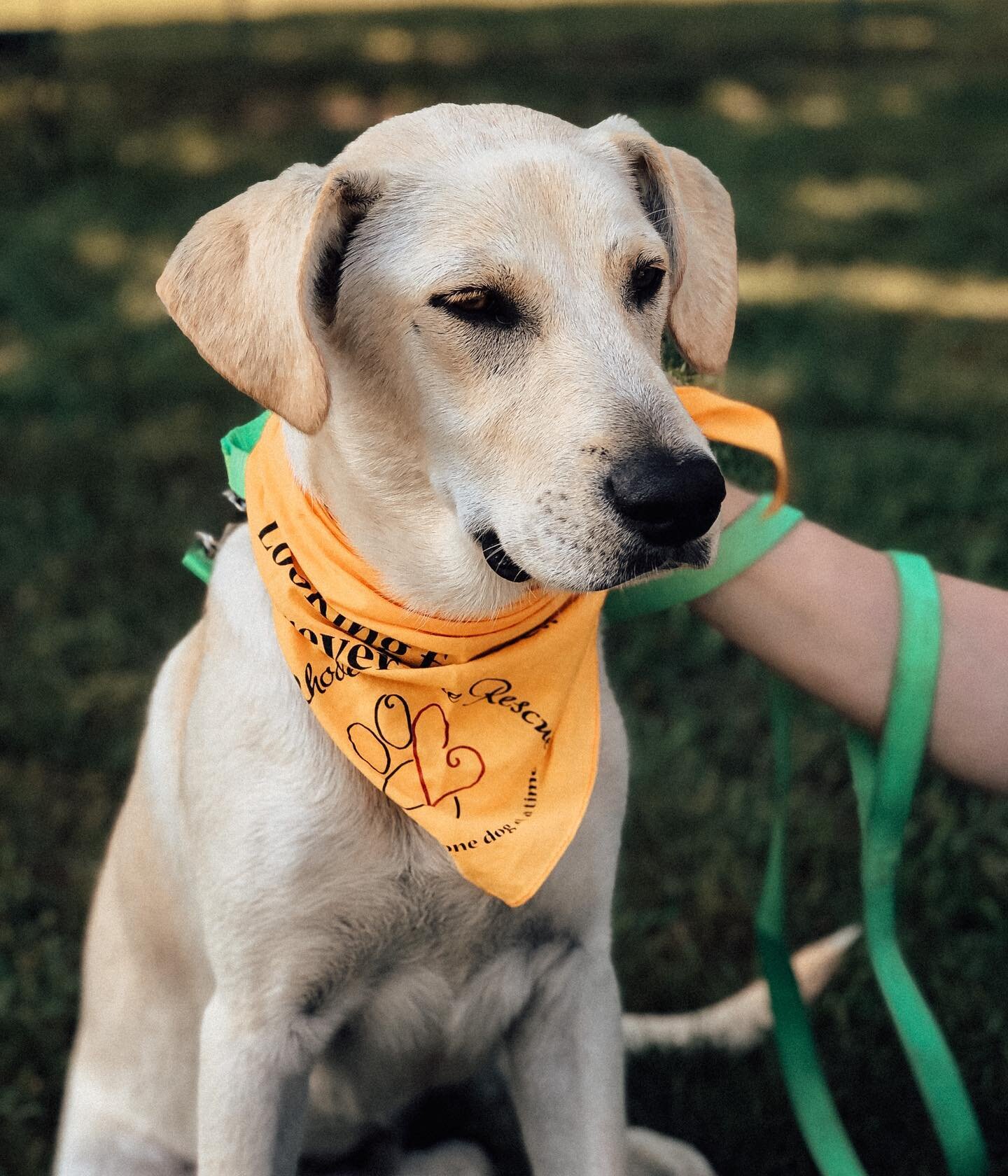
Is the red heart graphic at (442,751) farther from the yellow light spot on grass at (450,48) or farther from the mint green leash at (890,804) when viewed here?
the yellow light spot on grass at (450,48)

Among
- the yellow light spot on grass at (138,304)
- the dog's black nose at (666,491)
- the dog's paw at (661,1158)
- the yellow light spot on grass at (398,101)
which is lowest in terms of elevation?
the yellow light spot on grass at (398,101)

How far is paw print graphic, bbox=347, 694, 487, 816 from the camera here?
2.17 metres

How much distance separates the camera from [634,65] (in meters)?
13.1

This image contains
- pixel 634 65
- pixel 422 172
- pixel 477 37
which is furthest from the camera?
pixel 477 37

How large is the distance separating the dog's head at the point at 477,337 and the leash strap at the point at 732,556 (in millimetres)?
301

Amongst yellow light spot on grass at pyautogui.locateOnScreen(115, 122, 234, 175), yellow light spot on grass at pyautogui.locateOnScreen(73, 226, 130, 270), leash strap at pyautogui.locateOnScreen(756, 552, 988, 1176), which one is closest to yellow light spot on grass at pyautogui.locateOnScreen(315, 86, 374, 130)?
yellow light spot on grass at pyautogui.locateOnScreen(115, 122, 234, 175)

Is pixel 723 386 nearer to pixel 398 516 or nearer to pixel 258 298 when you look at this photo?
pixel 398 516

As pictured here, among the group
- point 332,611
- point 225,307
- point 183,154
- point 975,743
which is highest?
point 225,307

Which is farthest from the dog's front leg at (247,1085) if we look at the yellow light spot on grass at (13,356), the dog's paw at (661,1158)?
the yellow light spot on grass at (13,356)

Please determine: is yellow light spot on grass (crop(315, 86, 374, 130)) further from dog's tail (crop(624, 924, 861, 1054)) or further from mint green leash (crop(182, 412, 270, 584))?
dog's tail (crop(624, 924, 861, 1054))

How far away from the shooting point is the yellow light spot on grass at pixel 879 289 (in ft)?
23.4

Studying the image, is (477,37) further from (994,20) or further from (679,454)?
(679,454)

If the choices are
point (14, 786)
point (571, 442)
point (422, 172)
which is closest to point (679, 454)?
point (571, 442)

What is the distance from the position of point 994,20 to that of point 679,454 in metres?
15.9
